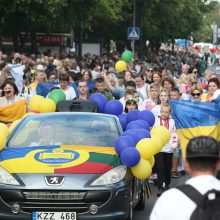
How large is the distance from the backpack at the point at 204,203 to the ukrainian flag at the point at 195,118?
27.9 feet

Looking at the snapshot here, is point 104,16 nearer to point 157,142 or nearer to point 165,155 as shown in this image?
point 165,155

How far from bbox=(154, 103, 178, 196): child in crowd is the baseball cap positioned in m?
8.38

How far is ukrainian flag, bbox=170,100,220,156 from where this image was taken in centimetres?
1296

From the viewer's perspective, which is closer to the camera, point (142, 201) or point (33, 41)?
point (142, 201)

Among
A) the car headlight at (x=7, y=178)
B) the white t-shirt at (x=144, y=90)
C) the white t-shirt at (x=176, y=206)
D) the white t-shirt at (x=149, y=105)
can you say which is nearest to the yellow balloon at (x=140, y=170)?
the car headlight at (x=7, y=178)

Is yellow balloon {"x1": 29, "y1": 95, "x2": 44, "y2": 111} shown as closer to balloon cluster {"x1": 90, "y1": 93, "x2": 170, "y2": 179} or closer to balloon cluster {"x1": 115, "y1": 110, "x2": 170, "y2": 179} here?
balloon cluster {"x1": 90, "y1": 93, "x2": 170, "y2": 179}

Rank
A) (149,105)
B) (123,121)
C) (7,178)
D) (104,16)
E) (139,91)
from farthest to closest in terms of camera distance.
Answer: (104,16) < (139,91) < (149,105) < (123,121) < (7,178)

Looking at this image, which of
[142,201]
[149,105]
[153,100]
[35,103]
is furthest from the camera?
[153,100]

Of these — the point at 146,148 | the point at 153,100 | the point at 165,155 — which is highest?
the point at 146,148

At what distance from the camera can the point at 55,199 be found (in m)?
9.17

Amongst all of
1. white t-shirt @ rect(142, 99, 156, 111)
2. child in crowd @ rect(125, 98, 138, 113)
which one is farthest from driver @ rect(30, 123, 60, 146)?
white t-shirt @ rect(142, 99, 156, 111)

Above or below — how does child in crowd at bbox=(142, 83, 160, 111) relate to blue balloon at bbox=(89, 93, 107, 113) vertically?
below

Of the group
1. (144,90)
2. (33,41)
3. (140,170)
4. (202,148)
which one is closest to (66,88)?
(144,90)

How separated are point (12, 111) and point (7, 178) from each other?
447 centimetres
